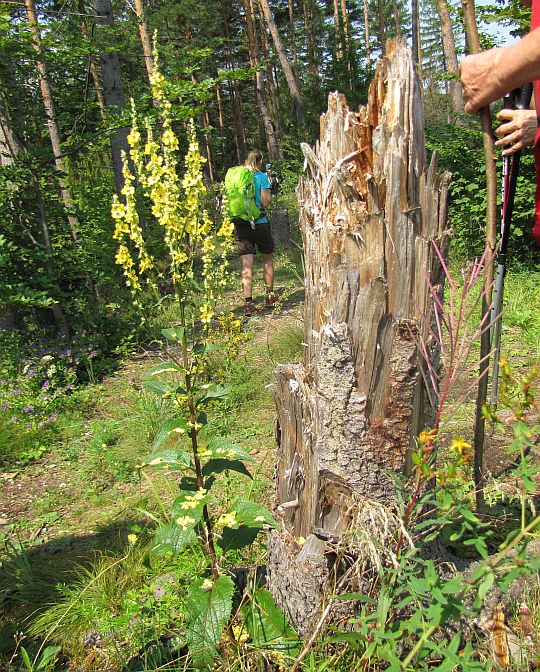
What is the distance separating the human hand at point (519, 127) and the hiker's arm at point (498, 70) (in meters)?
0.28

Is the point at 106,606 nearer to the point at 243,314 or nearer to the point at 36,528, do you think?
the point at 36,528

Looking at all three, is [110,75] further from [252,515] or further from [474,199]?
[252,515]

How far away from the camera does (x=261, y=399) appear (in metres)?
4.34

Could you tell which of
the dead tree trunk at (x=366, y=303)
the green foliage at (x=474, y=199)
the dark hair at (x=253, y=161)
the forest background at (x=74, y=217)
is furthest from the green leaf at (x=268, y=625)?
the dark hair at (x=253, y=161)

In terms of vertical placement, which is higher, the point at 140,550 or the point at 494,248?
the point at 494,248

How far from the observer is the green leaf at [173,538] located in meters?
1.57

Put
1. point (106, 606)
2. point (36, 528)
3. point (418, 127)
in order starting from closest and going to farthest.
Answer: point (418, 127) < point (106, 606) < point (36, 528)

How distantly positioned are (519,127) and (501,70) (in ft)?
1.44

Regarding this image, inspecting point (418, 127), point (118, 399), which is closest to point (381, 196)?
point (418, 127)

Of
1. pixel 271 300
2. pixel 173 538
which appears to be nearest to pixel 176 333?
pixel 173 538

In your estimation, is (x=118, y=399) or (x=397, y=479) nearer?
(x=397, y=479)

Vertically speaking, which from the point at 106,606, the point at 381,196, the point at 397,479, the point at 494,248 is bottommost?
the point at 106,606

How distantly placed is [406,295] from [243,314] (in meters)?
5.05

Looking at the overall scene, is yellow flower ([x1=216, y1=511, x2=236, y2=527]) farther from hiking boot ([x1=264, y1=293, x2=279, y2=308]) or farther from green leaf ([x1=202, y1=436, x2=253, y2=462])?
hiking boot ([x1=264, y1=293, x2=279, y2=308])
